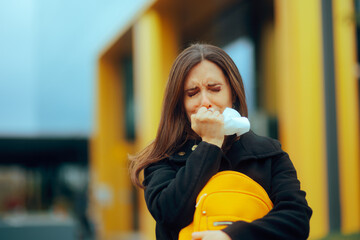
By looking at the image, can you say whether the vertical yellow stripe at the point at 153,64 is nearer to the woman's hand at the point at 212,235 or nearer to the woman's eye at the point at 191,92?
the woman's eye at the point at 191,92

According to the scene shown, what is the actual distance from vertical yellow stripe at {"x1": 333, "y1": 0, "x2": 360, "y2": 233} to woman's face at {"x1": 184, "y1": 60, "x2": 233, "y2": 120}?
612 centimetres

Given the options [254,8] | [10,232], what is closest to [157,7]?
[254,8]

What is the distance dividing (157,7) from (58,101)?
12.1 m

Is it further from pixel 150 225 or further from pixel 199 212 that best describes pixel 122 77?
pixel 199 212

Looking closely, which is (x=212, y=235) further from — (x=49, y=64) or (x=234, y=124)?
(x=49, y=64)

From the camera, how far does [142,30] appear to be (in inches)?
531

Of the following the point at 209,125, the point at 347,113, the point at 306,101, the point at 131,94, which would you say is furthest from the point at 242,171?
the point at 131,94

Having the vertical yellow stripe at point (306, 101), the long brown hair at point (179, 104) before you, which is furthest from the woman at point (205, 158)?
the vertical yellow stripe at point (306, 101)

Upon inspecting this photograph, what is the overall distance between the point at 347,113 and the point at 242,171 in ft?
20.8

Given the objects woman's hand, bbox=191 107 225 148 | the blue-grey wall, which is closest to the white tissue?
woman's hand, bbox=191 107 225 148

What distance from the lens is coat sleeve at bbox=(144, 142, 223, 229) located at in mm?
1426

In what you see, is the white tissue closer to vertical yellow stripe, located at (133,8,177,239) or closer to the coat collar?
the coat collar

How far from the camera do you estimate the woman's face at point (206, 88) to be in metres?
1.60

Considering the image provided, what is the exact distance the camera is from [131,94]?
19047 mm
